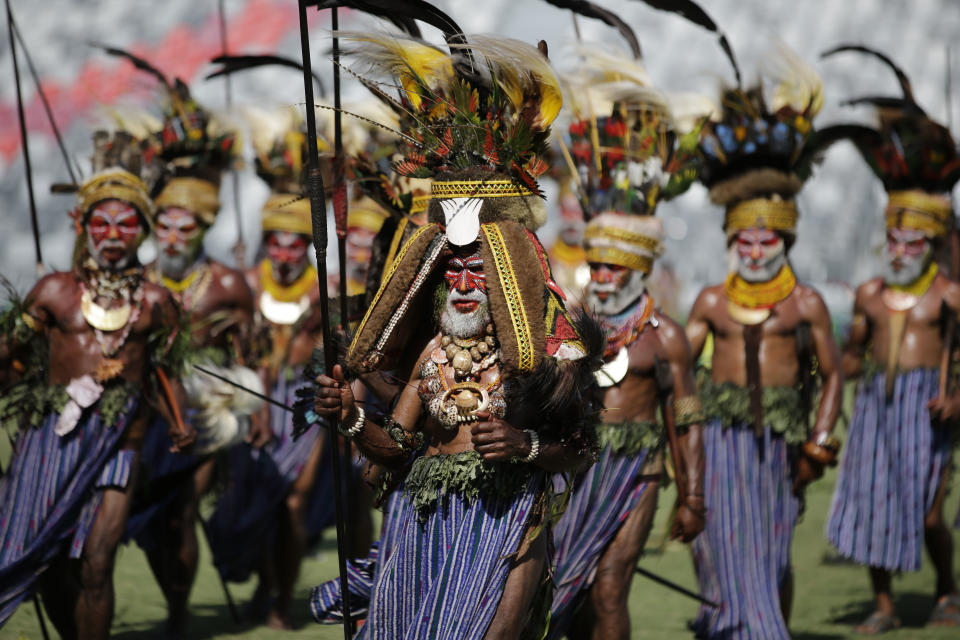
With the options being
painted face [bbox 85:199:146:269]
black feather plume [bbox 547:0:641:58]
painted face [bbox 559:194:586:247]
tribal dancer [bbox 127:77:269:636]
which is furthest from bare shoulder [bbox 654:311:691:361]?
painted face [bbox 559:194:586:247]

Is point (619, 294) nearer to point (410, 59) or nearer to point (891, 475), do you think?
point (410, 59)

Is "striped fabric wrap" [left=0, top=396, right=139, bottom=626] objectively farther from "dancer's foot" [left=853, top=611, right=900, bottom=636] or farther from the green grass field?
"dancer's foot" [left=853, top=611, right=900, bottom=636]

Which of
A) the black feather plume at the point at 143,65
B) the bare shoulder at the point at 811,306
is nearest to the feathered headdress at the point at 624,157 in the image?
the bare shoulder at the point at 811,306

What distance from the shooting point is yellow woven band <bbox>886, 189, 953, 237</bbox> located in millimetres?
8555

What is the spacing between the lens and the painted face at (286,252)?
9.06 meters

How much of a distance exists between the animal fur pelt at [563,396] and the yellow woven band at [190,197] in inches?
192

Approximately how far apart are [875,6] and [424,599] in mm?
39561

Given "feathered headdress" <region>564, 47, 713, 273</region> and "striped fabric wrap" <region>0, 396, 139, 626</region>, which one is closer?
"striped fabric wrap" <region>0, 396, 139, 626</region>

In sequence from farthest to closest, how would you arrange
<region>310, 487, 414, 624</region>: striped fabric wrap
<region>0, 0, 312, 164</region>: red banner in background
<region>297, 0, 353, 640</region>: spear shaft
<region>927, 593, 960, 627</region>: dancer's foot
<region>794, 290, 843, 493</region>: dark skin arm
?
<region>0, 0, 312, 164</region>: red banner in background, <region>927, 593, 960, 627</region>: dancer's foot, <region>794, 290, 843, 493</region>: dark skin arm, <region>310, 487, 414, 624</region>: striped fabric wrap, <region>297, 0, 353, 640</region>: spear shaft

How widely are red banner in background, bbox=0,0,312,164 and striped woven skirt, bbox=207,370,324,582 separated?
24166mm

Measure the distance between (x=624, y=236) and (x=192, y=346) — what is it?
250cm

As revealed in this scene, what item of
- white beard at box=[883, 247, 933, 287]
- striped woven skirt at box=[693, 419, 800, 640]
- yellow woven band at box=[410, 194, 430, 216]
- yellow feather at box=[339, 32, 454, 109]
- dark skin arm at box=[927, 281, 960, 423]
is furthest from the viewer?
white beard at box=[883, 247, 933, 287]

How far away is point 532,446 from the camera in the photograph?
4.37 meters

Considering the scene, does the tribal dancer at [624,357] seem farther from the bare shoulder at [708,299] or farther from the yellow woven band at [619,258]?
the bare shoulder at [708,299]
